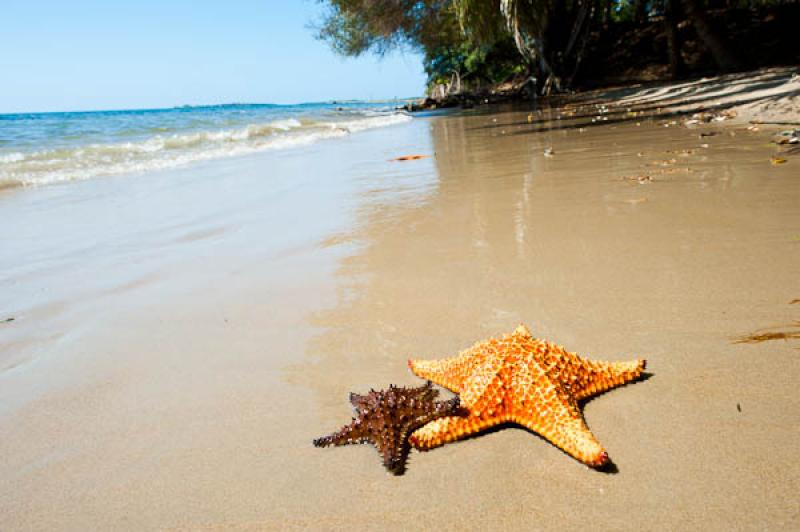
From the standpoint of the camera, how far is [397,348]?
2.97 meters

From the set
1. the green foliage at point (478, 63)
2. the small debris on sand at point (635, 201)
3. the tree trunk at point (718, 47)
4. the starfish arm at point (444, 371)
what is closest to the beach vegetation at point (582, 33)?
the tree trunk at point (718, 47)

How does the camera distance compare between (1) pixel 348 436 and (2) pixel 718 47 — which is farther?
(2) pixel 718 47

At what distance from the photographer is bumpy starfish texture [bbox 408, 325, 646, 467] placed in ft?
6.60

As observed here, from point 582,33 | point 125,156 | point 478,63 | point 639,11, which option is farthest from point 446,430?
point 478,63

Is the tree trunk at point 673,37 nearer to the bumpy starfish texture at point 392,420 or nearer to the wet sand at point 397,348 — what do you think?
the wet sand at point 397,348

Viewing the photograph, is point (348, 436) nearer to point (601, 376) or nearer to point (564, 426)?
point (564, 426)

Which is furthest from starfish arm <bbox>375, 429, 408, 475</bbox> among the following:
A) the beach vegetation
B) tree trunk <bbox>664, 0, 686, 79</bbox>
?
tree trunk <bbox>664, 0, 686, 79</bbox>

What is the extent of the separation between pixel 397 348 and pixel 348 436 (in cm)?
87

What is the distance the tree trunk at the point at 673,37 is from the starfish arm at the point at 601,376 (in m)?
24.1

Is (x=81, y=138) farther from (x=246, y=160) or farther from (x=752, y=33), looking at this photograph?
(x=752, y=33)

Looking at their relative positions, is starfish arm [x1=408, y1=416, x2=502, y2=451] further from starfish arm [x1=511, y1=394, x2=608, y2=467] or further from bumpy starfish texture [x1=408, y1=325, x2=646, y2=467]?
starfish arm [x1=511, y1=394, x2=608, y2=467]

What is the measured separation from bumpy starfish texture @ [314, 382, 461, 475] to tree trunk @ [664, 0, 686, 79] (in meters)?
24.7

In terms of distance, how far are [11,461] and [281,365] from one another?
123 cm

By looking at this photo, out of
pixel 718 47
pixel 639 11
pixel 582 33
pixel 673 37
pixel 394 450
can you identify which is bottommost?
pixel 394 450
